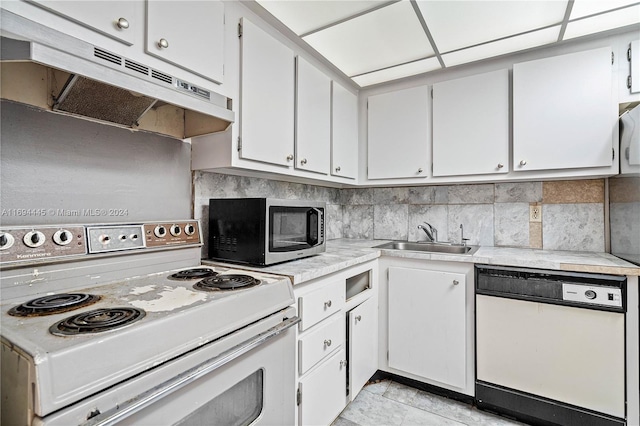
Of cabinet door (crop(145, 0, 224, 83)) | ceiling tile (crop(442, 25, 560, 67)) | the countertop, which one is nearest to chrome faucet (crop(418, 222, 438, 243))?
the countertop

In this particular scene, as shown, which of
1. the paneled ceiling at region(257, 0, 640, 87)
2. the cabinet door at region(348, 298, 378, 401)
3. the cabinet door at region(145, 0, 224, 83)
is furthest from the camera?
the cabinet door at region(348, 298, 378, 401)

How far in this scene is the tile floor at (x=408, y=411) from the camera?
1.74 meters

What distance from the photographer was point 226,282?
3.67ft

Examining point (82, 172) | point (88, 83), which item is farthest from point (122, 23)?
point (82, 172)

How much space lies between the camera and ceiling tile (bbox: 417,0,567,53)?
1.53 meters

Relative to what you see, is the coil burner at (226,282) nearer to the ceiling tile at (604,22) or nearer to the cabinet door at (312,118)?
the cabinet door at (312,118)

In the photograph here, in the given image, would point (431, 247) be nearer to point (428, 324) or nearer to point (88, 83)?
point (428, 324)

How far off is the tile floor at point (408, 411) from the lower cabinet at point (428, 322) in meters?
0.11

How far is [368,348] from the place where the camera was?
1.97 metres

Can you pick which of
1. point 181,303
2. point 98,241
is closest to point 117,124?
point 98,241

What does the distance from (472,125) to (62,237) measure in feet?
7.54

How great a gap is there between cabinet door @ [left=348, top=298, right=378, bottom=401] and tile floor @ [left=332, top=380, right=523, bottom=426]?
5.0 inches

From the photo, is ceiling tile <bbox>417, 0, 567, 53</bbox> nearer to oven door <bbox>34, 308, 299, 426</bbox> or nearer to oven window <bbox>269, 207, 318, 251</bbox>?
oven window <bbox>269, 207, 318, 251</bbox>

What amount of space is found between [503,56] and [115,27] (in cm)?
217
